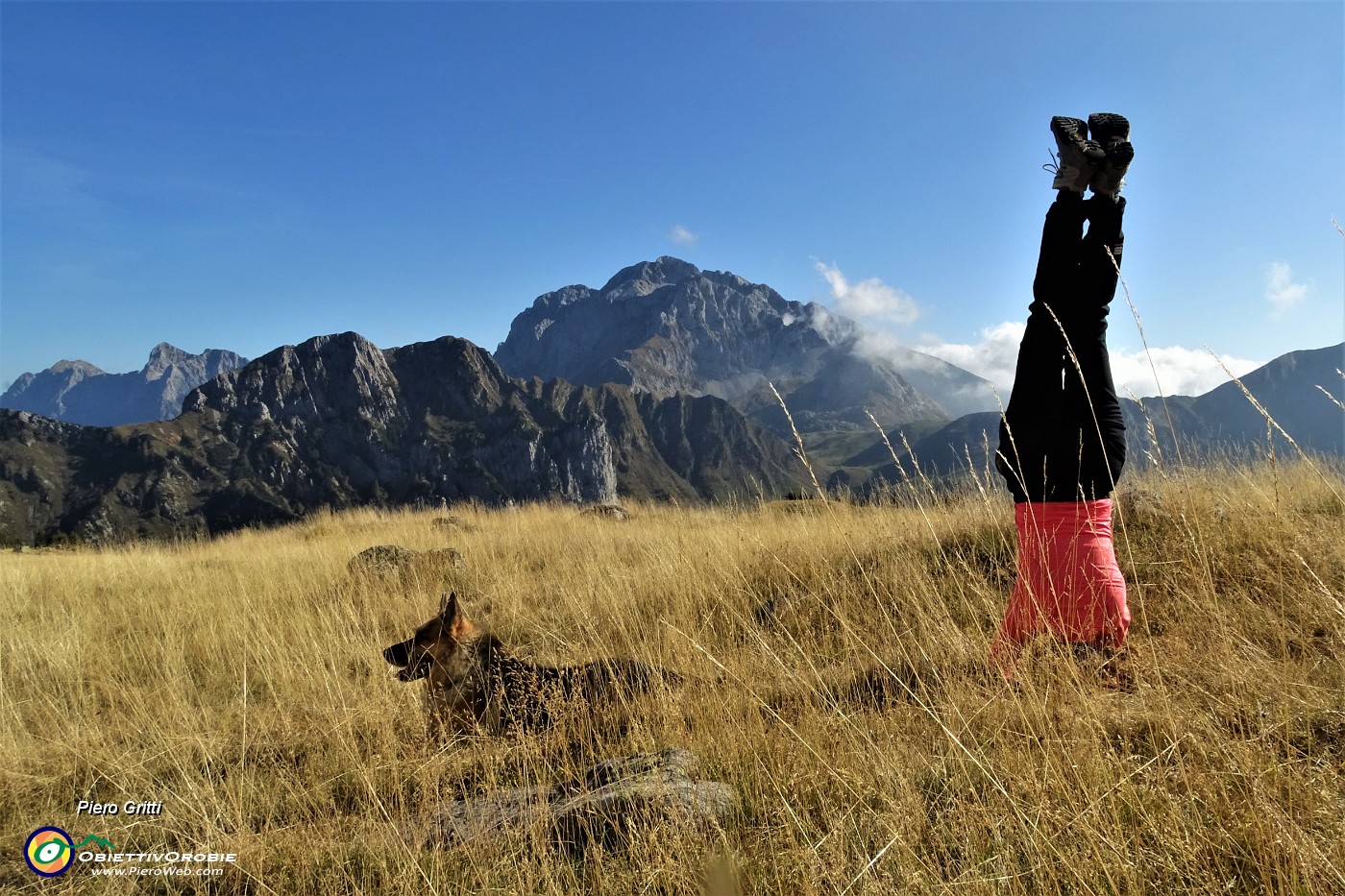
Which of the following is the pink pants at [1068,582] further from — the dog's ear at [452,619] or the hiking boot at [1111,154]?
the dog's ear at [452,619]

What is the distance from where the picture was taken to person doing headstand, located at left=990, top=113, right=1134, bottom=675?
2.88 meters

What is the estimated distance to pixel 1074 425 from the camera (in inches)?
119

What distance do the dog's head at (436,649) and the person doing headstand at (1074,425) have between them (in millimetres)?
2932

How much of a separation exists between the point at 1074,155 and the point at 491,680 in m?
3.96

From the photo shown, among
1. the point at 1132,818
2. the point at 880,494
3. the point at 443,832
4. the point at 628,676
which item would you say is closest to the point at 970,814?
the point at 1132,818

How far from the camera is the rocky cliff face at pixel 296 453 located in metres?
135

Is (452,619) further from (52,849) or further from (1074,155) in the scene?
(1074,155)

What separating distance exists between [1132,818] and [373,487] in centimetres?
18208

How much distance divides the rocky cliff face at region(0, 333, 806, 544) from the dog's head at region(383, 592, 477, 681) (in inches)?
5013

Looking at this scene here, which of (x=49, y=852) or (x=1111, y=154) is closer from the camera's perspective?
→ (x=49, y=852)

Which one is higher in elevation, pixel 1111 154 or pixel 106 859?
pixel 1111 154

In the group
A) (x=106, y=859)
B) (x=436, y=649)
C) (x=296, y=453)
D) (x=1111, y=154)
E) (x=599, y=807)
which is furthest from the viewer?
(x=296, y=453)

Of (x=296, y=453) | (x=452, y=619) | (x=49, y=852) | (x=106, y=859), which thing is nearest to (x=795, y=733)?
(x=452, y=619)

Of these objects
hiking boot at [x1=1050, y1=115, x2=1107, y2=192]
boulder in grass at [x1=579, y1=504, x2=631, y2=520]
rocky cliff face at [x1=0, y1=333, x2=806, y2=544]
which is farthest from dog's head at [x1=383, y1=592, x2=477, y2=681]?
rocky cliff face at [x1=0, y1=333, x2=806, y2=544]
